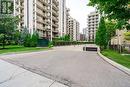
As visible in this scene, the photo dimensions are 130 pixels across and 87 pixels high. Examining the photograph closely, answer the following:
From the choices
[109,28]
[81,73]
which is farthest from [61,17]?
[81,73]

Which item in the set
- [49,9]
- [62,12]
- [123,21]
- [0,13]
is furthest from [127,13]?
[62,12]

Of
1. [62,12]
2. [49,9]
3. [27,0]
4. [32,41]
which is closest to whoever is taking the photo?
[32,41]

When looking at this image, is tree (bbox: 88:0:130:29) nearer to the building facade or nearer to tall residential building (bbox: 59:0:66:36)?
the building facade

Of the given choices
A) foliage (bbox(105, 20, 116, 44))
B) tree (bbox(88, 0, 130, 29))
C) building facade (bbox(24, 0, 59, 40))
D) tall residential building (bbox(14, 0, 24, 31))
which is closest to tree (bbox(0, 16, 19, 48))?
tree (bbox(88, 0, 130, 29))

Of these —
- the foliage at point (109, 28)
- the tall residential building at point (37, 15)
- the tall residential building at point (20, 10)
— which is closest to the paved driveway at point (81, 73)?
the foliage at point (109, 28)

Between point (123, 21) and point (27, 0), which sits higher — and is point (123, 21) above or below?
below

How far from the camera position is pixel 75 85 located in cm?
970

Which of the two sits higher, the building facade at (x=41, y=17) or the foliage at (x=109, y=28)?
the building facade at (x=41, y=17)

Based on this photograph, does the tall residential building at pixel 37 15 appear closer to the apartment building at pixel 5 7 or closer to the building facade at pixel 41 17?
the building facade at pixel 41 17

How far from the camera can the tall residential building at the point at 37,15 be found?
288ft

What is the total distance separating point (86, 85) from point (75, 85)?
0.43 meters

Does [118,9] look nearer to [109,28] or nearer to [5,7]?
[5,7]

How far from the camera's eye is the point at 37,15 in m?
92.1

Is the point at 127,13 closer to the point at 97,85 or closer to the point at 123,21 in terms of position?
the point at 123,21
